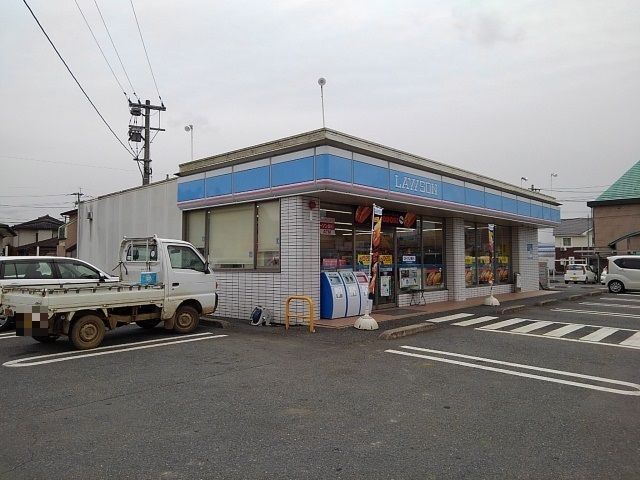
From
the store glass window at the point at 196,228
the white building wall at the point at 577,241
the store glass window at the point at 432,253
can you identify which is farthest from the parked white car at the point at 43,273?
the white building wall at the point at 577,241

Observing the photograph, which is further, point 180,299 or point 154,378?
point 180,299

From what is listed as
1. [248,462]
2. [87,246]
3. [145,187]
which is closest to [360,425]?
[248,462]

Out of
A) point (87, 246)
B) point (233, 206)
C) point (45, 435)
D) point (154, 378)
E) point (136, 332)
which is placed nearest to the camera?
point (45, 435)

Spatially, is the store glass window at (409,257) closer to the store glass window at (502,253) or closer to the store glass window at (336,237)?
the store glass window at (336,237)

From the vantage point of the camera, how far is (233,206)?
13.0 metres

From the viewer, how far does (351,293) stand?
1180 centimetres

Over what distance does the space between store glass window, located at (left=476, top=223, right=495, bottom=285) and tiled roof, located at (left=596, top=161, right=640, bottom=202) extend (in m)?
26.8

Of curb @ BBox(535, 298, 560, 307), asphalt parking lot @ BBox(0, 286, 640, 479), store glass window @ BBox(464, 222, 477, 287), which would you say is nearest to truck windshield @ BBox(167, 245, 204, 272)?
asphalt parking lot @ BBox(0, 286, 640, 479)

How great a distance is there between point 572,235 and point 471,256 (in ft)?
164

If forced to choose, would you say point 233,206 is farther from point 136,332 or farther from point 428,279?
point 428,279

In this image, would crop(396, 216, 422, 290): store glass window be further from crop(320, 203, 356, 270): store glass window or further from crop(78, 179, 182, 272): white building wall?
crop(78, 179, 182, 272): white building wall

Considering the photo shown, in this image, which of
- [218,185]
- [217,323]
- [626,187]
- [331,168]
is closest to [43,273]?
[217,323]

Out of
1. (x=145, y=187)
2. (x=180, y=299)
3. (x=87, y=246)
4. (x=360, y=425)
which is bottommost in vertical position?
(x=360, y=425)

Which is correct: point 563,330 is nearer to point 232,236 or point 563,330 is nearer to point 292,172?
point 292,172
